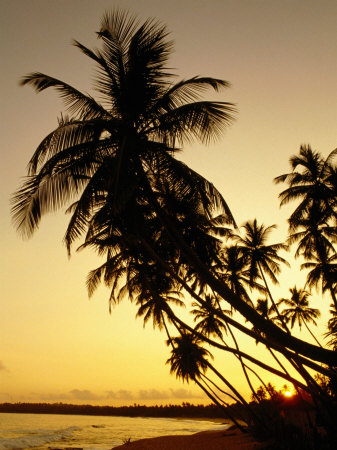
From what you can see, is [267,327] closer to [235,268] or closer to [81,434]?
[235,268]

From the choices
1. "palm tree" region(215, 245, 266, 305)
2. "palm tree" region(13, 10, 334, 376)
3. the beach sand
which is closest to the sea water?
the beach sand

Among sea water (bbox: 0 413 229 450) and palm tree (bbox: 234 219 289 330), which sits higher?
palm tree (bbox: 234 219 289 330)

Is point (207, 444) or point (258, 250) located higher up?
point (258, 250)

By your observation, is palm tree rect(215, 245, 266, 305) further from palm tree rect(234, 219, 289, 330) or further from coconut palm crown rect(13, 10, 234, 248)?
coconut palm crown rect(13, 10, 234, 248)

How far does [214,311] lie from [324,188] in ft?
38.0

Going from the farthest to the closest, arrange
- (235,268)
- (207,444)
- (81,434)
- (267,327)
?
(81,434)
(235,268)
(207,444)
(267,327)

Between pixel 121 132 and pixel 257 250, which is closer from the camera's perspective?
pixel 121 132

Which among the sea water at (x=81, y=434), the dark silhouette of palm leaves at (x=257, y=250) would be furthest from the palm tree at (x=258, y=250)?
the sea water at (x=81, y=434)

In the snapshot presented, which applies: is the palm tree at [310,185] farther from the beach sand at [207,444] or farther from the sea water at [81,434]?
the sea water at [81,434]

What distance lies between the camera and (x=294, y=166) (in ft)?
54.8

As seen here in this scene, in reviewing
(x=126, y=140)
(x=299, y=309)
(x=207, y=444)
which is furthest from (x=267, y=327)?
(x=299, y=309)

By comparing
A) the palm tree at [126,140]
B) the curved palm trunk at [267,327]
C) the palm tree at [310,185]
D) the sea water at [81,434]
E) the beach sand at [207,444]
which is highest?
the palm tree at [310,185]

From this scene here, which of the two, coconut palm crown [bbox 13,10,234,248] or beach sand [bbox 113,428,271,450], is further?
beach sand [bbox 113,428,271,450]

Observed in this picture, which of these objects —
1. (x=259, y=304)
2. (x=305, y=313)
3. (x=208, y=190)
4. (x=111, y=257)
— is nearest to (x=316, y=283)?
(x=259, y=304)
